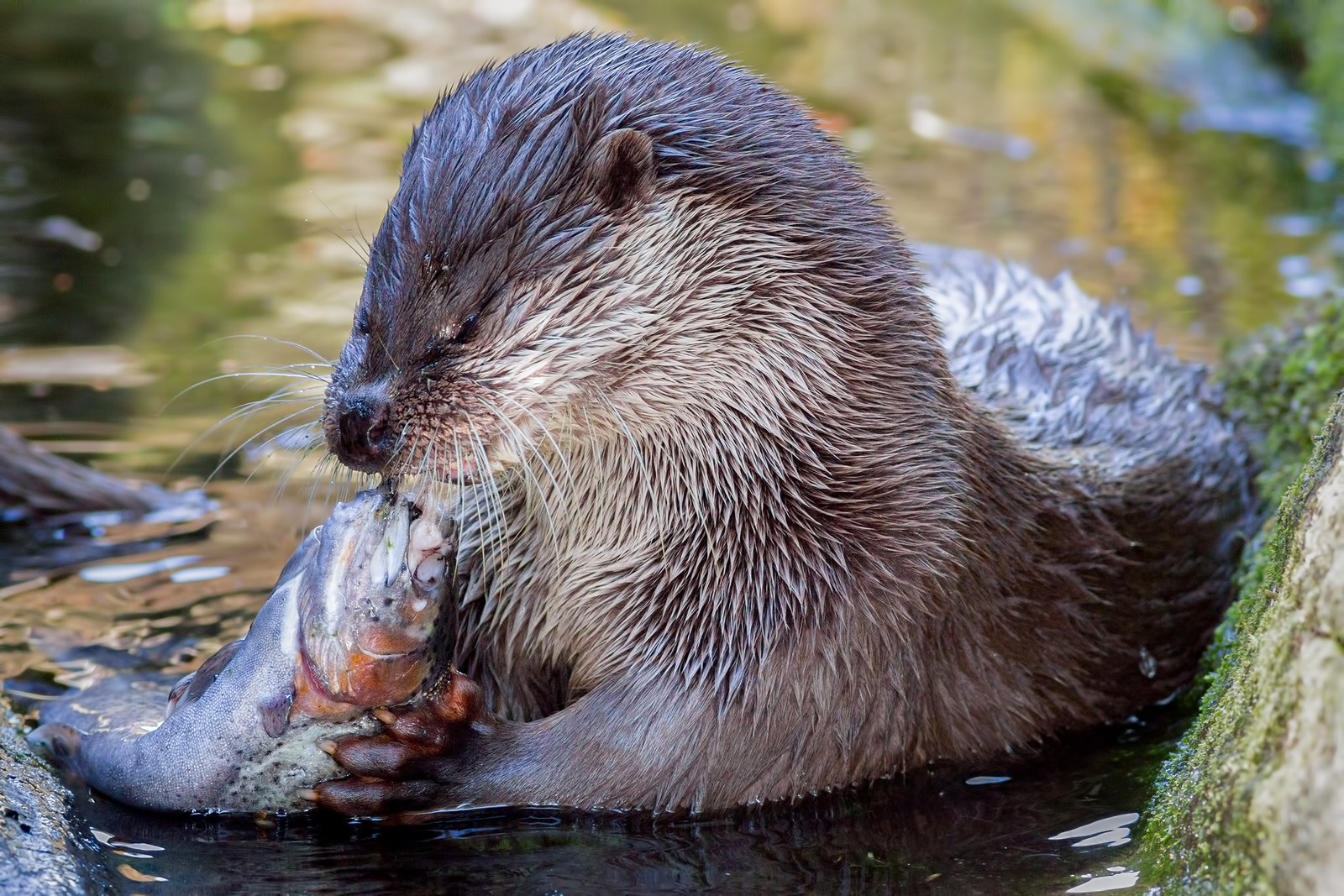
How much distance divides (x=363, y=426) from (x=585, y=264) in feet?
1.49

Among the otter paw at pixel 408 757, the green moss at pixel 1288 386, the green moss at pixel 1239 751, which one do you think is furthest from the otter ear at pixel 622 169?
the green moss at pixel 1288 386

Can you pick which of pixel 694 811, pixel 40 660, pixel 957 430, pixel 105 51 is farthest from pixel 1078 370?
pixel 105 51

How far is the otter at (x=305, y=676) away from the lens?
276 centimetres

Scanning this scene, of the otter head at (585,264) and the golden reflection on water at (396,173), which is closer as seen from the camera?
the otter head at (585,264)

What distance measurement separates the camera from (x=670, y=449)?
9.70ft

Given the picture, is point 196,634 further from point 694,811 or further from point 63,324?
point 63,324

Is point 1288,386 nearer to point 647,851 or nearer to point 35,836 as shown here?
point 647,851

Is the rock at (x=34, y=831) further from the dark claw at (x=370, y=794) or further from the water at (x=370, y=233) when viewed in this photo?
the dark claw at (x=370, y=794)

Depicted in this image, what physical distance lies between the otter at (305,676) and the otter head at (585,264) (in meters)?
0.14

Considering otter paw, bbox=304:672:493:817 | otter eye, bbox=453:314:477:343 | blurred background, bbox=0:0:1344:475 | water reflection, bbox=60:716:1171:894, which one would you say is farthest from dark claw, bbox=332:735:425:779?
blurred background, bbox=0:0:1344:475

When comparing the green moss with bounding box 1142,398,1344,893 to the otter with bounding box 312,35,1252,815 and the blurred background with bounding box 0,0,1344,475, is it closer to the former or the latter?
the otter with bounding box 312,35,1252,815

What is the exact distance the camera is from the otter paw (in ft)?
9.34

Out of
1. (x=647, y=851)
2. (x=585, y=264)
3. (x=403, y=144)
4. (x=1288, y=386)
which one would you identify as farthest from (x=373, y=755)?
(x=403, y=144)

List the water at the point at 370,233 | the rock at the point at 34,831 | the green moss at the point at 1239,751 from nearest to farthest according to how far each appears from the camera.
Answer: the green moss at the point at 1239,751, the rock at the point at 34,831, the water at the point at 370,233
